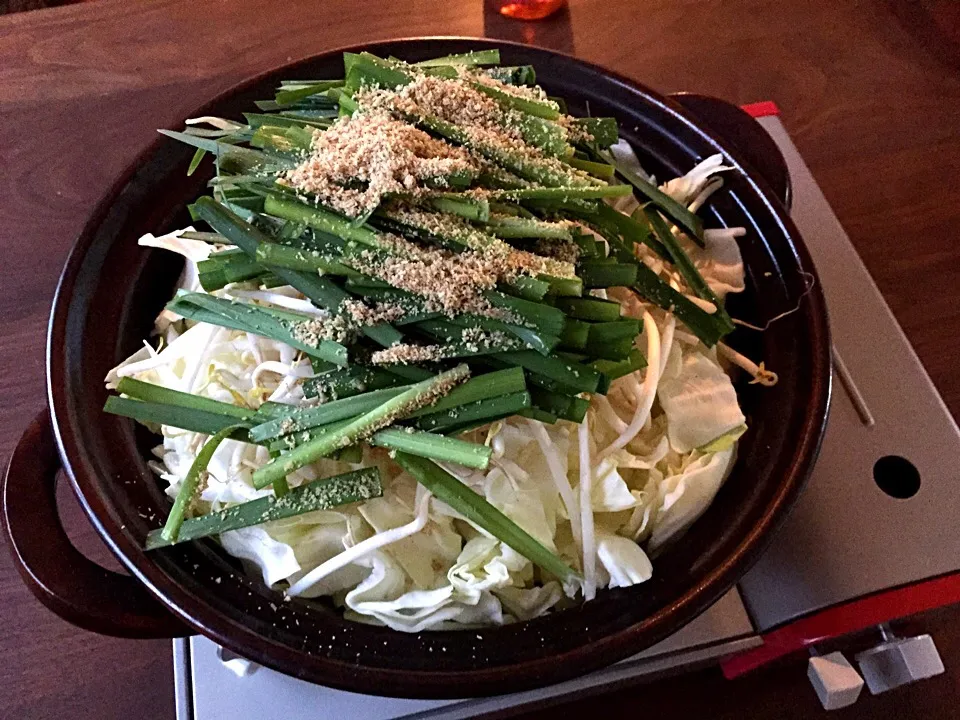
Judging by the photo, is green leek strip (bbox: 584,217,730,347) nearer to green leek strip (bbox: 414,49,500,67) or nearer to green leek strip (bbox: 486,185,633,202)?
green leek strip (bbox: 486,185,633,202)

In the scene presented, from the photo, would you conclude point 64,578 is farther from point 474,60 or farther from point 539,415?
point 474,60

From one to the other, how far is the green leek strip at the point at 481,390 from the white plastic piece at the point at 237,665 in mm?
432

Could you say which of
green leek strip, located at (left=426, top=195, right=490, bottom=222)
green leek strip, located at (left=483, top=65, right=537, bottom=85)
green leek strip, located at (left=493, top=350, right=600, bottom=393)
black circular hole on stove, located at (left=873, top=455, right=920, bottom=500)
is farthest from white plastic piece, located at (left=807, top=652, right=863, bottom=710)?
green leek strip, located at (left=483, top=65, right=537, bottom=85)

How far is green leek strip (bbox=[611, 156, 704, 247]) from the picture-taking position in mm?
1084

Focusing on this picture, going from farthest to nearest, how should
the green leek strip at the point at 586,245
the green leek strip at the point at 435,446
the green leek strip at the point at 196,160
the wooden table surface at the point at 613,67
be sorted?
the wooden table surface at the point at 613,67 < the green leek strip at the point at 196,160 < the green leek strip at the point at 586,245 < the green leek strip at the point at 435,446

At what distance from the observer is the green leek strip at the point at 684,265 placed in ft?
3.51

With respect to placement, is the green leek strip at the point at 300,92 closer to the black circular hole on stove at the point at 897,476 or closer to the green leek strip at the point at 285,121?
the green leek strip at the point at 285,121

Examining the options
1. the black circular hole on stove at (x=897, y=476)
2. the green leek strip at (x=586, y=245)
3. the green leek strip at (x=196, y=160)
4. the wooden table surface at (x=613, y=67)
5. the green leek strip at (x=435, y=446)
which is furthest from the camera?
the wooden table surface at (x=613, y=67)

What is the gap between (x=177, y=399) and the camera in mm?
896

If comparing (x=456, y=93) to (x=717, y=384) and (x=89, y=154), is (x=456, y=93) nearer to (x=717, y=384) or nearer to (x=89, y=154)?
(x=717, y=384)

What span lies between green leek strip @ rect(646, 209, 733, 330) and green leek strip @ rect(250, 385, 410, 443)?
0.47m

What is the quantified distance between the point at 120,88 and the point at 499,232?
1126mm

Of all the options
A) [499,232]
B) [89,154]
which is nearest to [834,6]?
[499,232]

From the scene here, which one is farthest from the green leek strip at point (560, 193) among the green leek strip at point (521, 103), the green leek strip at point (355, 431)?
the green leek strip at point (355, 431)
